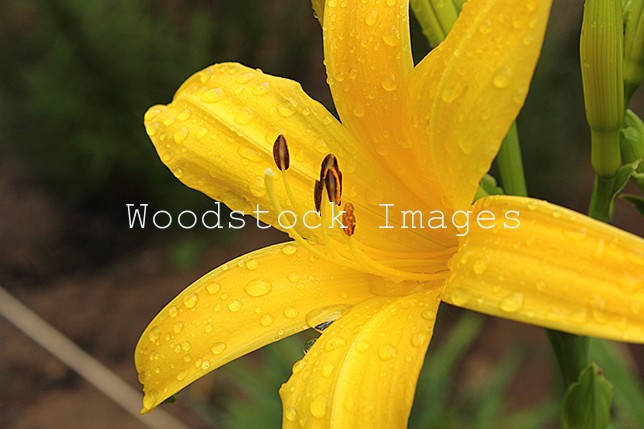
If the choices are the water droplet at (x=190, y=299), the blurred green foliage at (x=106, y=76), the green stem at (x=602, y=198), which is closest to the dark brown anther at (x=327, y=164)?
the water droplet at (x=190, y=299)

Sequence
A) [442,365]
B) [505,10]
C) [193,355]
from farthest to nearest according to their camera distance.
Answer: [442,365]
[193,355]
[505,10]

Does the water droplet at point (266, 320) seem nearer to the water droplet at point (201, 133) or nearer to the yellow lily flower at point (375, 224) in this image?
the yellow lily flower at point (375, 224)

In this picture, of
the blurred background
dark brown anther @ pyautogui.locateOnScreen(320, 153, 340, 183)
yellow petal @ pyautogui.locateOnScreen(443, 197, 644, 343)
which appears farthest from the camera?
the blurred background

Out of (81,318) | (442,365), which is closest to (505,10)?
(442,365)

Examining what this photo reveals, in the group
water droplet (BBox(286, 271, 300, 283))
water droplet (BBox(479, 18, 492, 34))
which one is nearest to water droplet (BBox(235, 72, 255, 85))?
water droplet (BBox(286, 271, 300, 283))

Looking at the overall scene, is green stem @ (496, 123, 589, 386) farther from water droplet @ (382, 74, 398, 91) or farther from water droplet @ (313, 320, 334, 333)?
water droplet @ (313, 320, 334, 333)

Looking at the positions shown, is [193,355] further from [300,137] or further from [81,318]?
[81,318]

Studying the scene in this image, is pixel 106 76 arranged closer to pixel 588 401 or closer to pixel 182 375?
pixel 182 375
